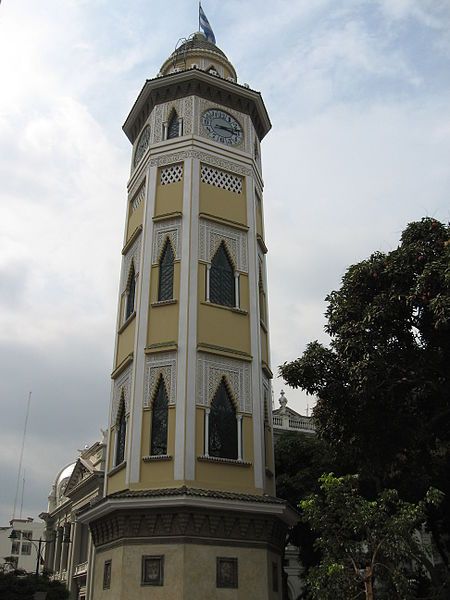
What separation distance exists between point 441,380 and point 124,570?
823cm

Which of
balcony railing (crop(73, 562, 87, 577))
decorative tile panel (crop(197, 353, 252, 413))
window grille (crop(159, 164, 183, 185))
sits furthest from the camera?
balcony railing (crop(73, 562, 87, 577))

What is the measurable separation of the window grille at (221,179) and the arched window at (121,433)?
22.4 ft

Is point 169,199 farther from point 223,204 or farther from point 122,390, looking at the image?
point 122,390

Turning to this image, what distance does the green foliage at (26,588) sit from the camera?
3114 cm

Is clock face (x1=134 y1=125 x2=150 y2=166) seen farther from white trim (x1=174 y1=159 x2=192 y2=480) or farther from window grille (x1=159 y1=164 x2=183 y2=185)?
white trim (x1=174 y1=159 x2=192 y2=480)

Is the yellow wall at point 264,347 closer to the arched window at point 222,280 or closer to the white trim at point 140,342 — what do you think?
the arched window at point 222,280

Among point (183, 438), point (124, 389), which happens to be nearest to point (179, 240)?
point (124, 389)

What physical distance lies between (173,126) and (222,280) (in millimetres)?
5489

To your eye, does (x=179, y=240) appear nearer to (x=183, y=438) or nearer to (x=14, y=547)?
(x=183, y=438)

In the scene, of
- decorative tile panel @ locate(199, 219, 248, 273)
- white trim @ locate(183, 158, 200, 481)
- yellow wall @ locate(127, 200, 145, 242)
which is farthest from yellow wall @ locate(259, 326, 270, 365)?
yellow wall @ locate(127, 200, 145, 242)

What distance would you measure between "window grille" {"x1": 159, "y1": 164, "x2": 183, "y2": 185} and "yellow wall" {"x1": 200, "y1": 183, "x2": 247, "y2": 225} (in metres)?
0.79

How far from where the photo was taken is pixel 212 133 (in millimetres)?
20562

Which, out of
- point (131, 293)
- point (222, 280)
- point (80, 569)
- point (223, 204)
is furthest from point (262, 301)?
point (80, 569)

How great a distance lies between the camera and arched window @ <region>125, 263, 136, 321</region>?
1910 centimetres
